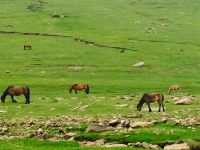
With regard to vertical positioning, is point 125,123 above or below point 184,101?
above

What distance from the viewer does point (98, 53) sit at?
93.1 meters

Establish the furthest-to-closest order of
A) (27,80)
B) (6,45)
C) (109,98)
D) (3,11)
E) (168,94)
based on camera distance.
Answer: (3,11) → (6,45) → (27,80) → (168,94) → (109,98)

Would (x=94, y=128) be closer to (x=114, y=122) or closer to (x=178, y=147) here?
(x=114, y=122)

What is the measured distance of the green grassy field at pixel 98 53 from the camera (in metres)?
55.3

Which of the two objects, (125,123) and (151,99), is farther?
(151,99)

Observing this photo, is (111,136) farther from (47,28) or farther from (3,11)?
(3,11)

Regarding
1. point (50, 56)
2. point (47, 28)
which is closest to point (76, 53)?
point (50, 56)

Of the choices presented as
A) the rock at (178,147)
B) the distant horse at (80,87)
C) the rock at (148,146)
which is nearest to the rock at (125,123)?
the rock at (148,146)

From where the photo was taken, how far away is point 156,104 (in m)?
51.4

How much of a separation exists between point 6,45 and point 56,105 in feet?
168

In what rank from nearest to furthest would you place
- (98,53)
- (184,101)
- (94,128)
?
(94,128) → (184,101) → (98,53)

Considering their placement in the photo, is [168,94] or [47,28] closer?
[168,94]

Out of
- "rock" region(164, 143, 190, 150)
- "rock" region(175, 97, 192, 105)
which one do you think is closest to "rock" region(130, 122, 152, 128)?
"rock" region(164, 143, 190, 150)

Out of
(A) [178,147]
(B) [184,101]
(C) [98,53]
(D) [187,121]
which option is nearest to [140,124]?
(D) [187,121]
